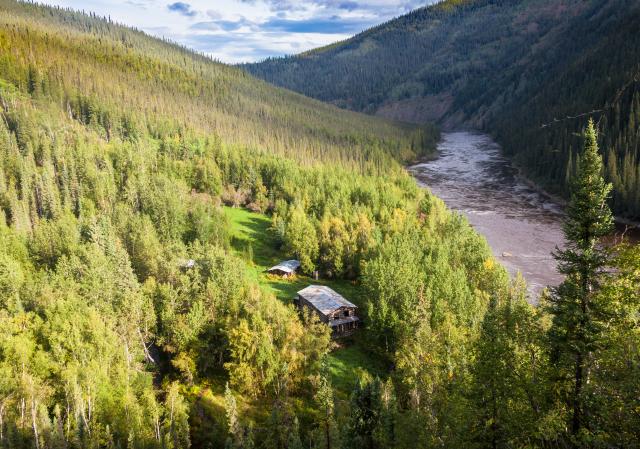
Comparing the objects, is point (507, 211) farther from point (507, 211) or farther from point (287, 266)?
point (287, 266)

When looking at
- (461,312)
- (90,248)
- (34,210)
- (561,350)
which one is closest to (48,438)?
(90,248)

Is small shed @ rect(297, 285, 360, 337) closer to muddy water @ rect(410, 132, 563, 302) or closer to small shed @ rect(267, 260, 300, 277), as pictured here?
small shed @ rect(267, 260, 300, 277)

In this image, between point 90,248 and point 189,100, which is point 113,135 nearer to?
point 189,100

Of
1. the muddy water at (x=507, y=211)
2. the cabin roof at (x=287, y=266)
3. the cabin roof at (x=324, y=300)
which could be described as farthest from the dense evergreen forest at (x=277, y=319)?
the muddy water at (x=507, y=211)

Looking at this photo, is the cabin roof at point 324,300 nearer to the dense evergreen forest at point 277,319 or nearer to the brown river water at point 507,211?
the dense evergreen forest at point 277,319

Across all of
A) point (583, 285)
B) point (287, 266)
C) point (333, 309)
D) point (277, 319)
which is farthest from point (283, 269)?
point (583, 285)

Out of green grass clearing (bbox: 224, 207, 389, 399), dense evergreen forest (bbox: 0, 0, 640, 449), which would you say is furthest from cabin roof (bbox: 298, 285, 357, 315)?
green grass clearing (bbox: 224, 207, 389, 399)
